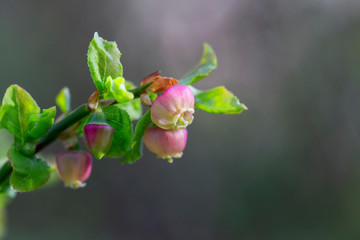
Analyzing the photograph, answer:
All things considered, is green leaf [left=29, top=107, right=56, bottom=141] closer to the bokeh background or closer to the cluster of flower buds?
the cluster of flower buds

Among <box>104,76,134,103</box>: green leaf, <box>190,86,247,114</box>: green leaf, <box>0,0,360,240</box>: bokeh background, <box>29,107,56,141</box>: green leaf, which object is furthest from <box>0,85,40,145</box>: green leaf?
<box>0,0,360,240</box>: bokeh background

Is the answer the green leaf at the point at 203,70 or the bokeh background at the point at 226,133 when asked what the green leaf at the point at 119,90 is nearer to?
the green leaf at the point at 203,70

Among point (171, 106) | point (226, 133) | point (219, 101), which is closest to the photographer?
point (171, 106)

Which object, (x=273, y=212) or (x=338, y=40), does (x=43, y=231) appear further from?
(x=338, y=40)

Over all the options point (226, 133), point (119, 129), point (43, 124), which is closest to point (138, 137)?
point (119, 129)

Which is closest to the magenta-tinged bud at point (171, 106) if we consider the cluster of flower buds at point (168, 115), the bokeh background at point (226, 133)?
the cluster of flower buds at point (168, 115)

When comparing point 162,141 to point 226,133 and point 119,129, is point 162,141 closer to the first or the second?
point 119,129

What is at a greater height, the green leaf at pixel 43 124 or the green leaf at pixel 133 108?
the green leaf at pixel 43 124
